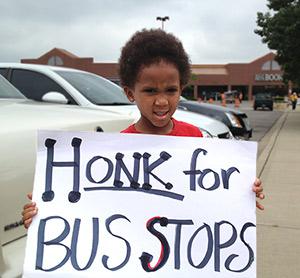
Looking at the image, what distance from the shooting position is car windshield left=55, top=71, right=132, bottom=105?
5.76 meters

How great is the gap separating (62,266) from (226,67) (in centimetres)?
7890

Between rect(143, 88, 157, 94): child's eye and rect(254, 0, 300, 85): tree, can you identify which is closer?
rect(143, 88, 157, 94): child's eye

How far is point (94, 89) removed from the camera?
6.00 metres

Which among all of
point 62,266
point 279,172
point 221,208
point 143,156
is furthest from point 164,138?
point 279,172

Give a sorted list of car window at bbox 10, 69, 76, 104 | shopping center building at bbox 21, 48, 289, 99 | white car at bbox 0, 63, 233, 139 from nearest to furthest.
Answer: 1. white car at bbox 0, 63, 233, 139
2. car window at bbox 10, 69, 76, 104
3. shopping center building at bbox 21, 48, 289, 99

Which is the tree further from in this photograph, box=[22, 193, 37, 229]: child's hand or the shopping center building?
the shopping center building

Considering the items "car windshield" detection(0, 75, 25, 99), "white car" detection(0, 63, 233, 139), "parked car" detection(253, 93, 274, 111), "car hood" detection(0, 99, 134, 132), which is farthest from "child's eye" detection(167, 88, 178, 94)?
"parked car" detection(253, 93, 274, 111)

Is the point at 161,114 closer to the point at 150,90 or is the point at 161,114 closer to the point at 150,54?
the point at 150,90

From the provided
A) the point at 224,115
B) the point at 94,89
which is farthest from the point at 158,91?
the point at 224,115

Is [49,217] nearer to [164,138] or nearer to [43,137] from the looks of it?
[43,137]

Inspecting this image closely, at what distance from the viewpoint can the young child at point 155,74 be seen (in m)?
2.06

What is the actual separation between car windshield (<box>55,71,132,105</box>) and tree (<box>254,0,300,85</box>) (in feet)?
44.7

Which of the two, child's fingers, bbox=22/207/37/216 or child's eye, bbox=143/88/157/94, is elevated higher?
child's eye, bbox=143/88/157/94

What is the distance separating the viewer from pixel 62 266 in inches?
74.4
